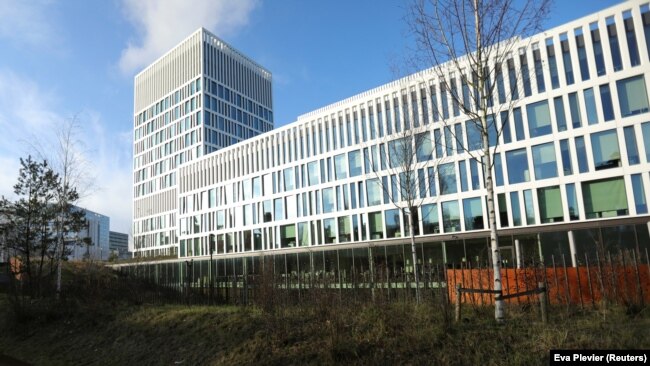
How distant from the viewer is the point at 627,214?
29.2 metres

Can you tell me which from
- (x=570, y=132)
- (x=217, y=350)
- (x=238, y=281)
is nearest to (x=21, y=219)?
(x=238, y=281)

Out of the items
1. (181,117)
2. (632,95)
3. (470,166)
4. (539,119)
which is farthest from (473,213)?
(181,117)

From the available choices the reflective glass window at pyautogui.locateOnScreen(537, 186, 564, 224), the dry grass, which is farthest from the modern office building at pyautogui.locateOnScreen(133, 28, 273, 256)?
the dry grass

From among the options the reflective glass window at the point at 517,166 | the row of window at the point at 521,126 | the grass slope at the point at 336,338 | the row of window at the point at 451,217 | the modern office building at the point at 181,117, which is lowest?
the grass slope at the point at 336,338

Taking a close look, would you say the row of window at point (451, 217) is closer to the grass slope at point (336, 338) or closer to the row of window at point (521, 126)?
the row of window at point (521, 126)

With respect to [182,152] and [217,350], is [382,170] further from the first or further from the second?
[182,152]

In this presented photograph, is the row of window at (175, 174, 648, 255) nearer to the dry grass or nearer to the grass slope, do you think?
the dry grass

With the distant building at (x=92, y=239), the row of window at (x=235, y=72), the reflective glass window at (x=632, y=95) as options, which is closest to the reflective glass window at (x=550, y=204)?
the reflective glass window at (x=632, y=95)

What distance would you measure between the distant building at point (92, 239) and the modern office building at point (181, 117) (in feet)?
27.3

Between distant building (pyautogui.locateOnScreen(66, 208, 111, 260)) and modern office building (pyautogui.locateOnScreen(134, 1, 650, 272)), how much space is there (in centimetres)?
1083

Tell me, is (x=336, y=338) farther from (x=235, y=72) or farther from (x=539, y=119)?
(x=235, y=72)

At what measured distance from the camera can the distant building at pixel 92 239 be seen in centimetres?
2483

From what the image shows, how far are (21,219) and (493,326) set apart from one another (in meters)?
21.7

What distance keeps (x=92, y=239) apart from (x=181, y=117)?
61770mm
